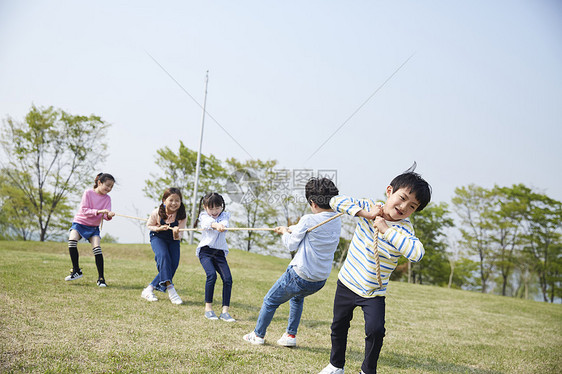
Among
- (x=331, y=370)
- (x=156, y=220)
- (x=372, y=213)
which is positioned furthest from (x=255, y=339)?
(x=156, y=220)

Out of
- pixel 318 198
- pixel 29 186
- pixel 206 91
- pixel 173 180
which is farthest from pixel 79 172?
pixel 318 198

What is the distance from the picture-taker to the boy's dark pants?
307cm

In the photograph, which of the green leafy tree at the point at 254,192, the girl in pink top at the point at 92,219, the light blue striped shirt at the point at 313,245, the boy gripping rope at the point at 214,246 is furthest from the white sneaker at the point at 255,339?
the green leafy tree at the point at 254,192

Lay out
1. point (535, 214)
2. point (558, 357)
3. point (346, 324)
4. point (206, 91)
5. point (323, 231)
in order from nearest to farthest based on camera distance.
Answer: point (346, 324)
point (323, 231)
point (558, 357)
point (206, 91)
point (535, 214)

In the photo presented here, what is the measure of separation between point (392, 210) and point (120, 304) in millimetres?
4173

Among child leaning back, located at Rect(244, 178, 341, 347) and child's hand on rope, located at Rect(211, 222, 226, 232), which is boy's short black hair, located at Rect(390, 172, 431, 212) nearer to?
child leaning back, located at Rect(244, 178, 341, 347)

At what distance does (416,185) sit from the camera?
2889 mm

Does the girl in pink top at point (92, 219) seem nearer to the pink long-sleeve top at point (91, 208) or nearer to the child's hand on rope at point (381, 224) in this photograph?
the pink long-sleeve top at point (91, 208)

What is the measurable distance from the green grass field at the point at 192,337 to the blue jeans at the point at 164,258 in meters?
0.36

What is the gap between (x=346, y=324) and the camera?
335 cm

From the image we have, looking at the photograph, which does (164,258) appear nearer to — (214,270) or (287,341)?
(214,270)

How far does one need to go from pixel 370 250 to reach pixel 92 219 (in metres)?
5.59

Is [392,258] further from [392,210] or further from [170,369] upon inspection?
[170,369]

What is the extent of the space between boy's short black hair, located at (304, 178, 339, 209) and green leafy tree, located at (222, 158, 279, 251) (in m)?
24.2
